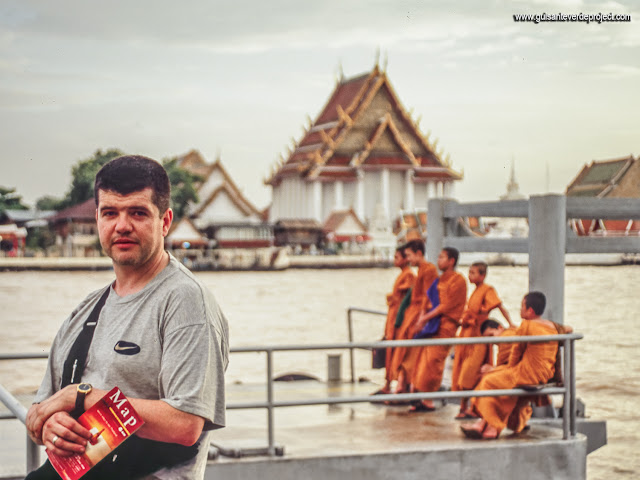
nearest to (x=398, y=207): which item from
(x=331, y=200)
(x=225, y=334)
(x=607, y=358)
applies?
(x=331, y=200)

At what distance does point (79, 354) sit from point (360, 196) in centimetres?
7727

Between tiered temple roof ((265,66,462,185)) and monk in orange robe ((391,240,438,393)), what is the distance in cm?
6945

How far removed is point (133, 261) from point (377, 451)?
3781mm

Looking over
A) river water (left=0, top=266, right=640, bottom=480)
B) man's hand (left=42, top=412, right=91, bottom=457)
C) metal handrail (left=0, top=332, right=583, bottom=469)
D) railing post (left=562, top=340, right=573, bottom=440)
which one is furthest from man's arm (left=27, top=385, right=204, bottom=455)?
river water (left=0, top=266, right=640, bottom=480)

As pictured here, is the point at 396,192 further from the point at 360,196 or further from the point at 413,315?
the point at 413,315

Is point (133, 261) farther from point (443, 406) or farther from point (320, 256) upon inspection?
point (320, 256)

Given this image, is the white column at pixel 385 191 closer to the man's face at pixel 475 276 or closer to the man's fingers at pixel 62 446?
the man's face at pixel 475 276

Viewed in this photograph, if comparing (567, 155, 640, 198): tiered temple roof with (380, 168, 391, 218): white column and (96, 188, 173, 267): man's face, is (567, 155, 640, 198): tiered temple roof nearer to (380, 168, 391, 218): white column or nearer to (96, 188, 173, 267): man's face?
(380, 168, 391, 218): white column

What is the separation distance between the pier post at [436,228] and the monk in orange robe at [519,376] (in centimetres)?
281

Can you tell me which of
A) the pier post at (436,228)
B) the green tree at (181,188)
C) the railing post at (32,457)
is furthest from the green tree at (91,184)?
the railing post at (32,457)

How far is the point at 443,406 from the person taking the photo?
7.32 metres

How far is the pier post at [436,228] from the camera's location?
890 cm

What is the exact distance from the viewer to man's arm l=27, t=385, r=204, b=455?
1.99 m

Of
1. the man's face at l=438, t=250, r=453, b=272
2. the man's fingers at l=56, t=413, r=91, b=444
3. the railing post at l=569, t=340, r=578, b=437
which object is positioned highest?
the man's face at l=438, t=250, r=453, b=272
